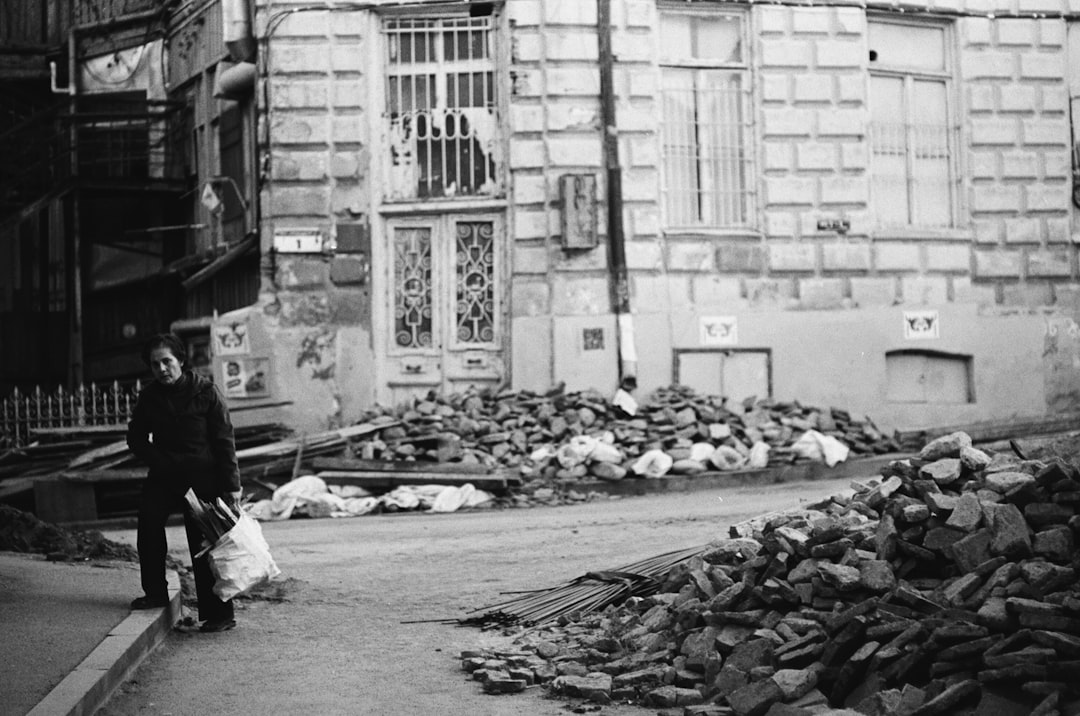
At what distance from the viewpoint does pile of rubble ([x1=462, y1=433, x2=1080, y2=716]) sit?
19.3 feet

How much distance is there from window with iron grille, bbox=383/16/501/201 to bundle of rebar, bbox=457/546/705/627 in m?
10.7

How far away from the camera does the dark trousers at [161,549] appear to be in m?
8.47

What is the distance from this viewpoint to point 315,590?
10.3m

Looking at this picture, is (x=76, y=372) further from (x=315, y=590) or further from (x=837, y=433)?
(x=315, y=590)

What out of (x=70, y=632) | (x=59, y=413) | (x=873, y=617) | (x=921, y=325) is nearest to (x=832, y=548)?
(x=873, y=617)

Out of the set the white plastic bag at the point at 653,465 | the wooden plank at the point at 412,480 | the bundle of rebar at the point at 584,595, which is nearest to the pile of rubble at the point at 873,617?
the bundle of rebar at the point at 584,595

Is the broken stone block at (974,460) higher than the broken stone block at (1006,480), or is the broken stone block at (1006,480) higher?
the broken stone block at (974,460)

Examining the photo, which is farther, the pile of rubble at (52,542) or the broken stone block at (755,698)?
the pile of rubble at (52,542)

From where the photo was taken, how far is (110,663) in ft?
23.0

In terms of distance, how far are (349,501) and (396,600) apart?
6120 millimetres

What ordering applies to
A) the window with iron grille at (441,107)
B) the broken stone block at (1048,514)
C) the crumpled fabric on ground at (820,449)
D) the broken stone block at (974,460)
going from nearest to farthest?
the broken stone block at (1048,514) → the broken stone block at (974,460) → the crumpled fabric on ground at (820,449) → the window with iron grille at (441,107)

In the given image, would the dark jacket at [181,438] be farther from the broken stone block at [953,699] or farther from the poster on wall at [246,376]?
the poster on wall at [246,376]

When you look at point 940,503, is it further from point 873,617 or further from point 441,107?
point 441,107

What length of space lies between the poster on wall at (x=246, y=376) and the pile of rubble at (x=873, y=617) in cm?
1093
